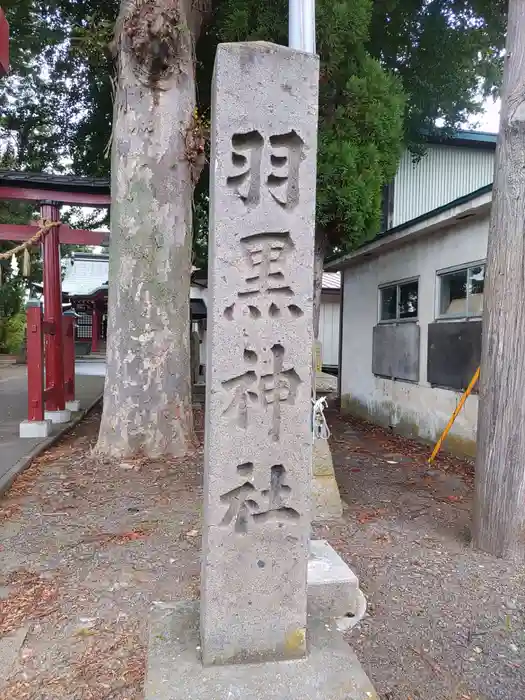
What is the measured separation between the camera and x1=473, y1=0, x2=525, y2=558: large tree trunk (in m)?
3.84

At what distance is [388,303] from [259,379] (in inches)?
321

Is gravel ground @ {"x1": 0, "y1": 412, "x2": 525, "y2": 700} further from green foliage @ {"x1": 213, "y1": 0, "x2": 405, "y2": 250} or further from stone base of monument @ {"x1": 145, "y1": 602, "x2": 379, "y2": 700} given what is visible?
green foliage @ {"x1": 213, "y1": 0, "x2": 405, "y2": 250}

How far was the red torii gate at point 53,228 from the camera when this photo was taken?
852 centimetres

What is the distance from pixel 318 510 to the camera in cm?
465

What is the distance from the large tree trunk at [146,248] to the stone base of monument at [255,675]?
13.5ft

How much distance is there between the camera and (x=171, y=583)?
353 cm

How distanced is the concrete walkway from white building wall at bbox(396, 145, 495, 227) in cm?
861

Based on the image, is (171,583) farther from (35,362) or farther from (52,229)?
(52,229)

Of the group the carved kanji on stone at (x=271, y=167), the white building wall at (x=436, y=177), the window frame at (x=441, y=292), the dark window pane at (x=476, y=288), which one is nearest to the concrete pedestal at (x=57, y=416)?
the window frame at (x=441, y=292)

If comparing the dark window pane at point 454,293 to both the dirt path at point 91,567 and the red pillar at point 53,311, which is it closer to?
the dirt path at point 91,567

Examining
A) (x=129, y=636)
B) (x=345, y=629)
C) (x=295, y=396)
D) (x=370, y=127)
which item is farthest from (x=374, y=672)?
(x=370, y=127)

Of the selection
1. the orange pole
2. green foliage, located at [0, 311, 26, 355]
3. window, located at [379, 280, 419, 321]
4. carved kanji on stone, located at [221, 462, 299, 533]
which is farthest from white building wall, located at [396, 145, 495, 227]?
green foliage, located at [0, 311, 26, 355]

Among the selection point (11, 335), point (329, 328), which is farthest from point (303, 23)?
point (11, 335)

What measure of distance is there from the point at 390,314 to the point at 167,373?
16.4 feet
